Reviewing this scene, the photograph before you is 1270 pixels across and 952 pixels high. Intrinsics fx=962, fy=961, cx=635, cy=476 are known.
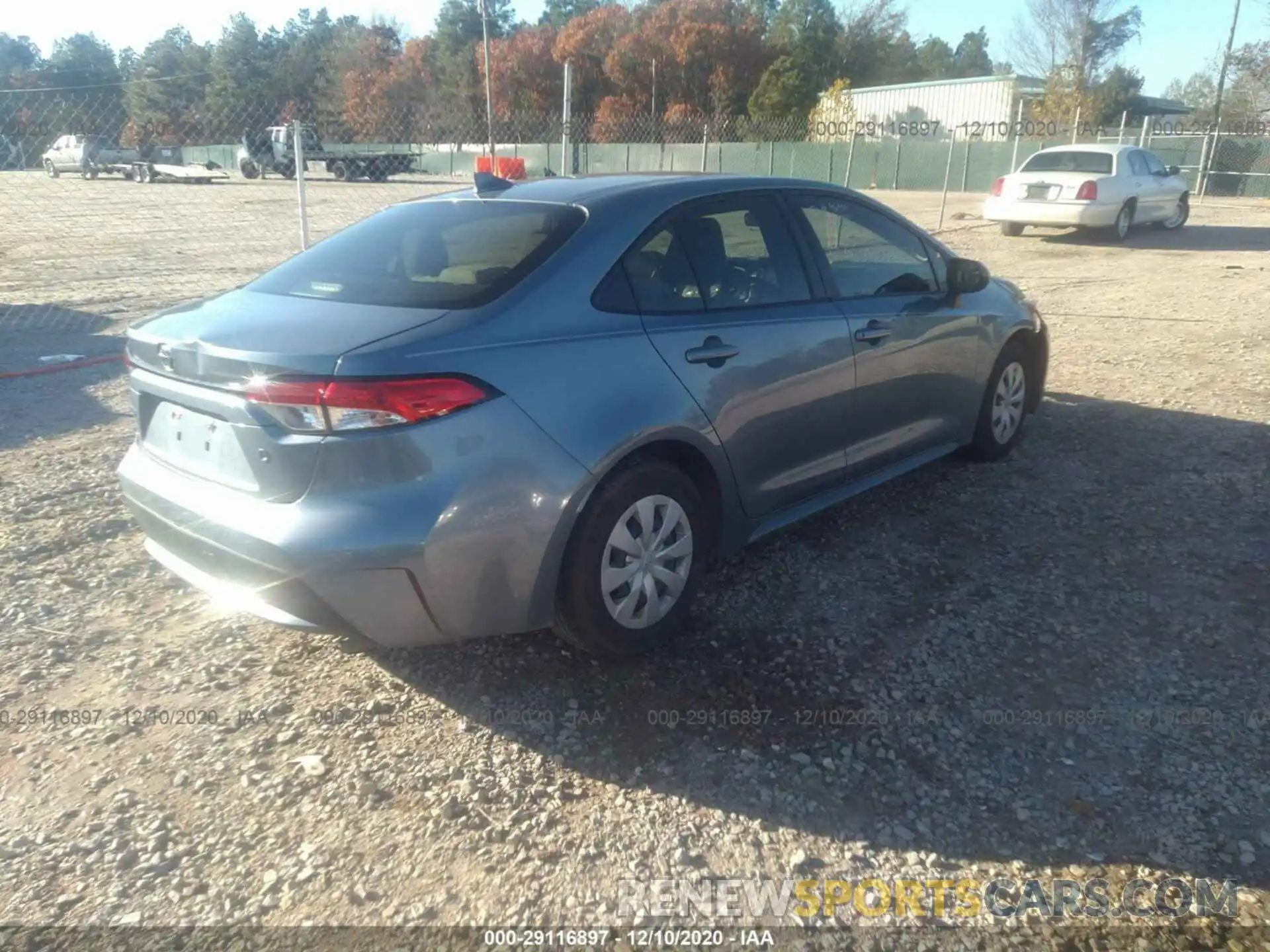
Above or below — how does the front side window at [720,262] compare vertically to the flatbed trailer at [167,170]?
above

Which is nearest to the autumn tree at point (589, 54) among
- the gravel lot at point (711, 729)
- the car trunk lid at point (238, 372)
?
the gravel lot at point (711, 729)

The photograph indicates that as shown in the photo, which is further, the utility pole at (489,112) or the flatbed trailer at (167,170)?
the flatbed trailer at (167,170)

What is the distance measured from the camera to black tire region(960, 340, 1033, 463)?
508 centimetres

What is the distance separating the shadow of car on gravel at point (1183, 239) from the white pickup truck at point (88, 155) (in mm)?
33998

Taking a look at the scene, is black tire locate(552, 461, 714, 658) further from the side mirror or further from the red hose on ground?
the red hose on ground

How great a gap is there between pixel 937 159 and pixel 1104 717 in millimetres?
35641

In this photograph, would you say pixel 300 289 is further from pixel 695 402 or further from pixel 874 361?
pixel 874 361

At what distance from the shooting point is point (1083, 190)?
14953 mm

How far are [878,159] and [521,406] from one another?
36.3 metres

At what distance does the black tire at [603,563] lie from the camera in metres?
3.02

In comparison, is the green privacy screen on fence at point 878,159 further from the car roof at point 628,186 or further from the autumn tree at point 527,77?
the car roof at point 628,186

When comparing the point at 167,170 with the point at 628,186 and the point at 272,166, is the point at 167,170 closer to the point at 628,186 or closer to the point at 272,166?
the point at 272,166

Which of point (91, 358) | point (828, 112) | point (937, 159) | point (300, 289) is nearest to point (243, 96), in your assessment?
point (828, 112)

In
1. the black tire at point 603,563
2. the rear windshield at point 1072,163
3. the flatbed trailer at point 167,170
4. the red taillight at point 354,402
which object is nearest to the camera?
the red taillight at point 354,402
